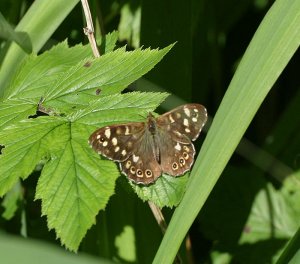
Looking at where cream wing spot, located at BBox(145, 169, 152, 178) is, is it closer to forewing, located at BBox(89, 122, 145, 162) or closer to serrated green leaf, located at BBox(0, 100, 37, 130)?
forewing, located at BBox(89, 122, 145, 162)

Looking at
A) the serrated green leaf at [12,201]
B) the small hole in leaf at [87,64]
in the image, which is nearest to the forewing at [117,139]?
the small hole in leaf at [87,64]

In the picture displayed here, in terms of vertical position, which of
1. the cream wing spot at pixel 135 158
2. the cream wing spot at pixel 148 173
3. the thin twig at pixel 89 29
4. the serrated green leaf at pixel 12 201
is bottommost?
the serrated green leaf at pixel 12 201

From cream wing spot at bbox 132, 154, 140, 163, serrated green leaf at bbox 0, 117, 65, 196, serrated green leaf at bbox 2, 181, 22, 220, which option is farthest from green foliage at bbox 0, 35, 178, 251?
serrated green leaf at bbox 2, 181, 22, 220

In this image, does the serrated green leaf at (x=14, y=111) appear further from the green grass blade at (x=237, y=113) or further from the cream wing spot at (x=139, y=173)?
the green grass blade at (x=237, y=113)

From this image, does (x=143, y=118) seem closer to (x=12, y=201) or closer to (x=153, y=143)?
(x=153, y=143)

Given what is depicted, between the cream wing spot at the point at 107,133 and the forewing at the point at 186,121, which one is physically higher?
the forewing at the point at 186,121

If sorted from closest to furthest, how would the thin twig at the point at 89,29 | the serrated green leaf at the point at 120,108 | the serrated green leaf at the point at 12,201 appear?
the serrated green leaf at the point at 120,108, the thin twig at the point at 89,29, the serrated green leaf at the point at 12,201

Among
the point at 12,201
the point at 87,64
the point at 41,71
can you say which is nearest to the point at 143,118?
the point at 87,64
